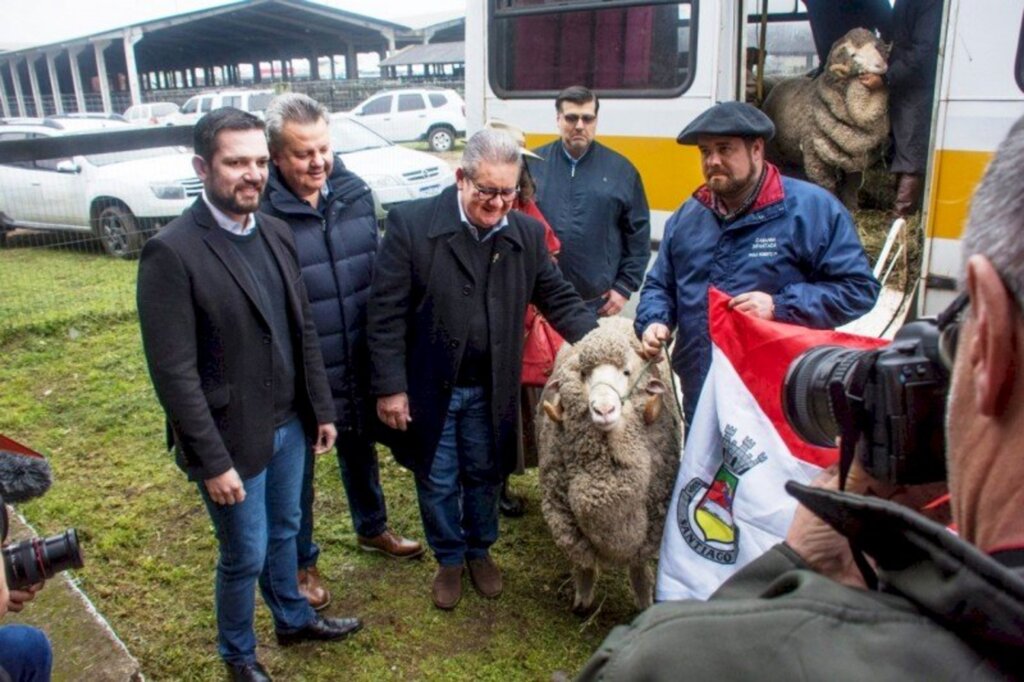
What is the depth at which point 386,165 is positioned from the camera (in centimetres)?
1181

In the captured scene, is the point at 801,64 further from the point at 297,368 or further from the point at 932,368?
the point at 932,368

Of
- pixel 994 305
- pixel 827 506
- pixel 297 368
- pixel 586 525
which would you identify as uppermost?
pixel 994 305

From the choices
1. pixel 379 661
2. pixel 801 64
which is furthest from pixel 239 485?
pixel 801 64

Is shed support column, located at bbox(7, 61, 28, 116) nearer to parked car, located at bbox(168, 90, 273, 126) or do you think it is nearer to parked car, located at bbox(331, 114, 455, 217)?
parked car, located at bbox(168, 90, 273, 126)

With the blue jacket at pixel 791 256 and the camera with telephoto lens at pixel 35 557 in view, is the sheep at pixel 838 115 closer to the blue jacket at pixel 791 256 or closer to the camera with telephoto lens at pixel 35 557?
the blue jacket at pixel 791 256

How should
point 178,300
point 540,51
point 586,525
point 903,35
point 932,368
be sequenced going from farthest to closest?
point 540,51 < point 903,35 < point 586,525 < point 178,300 < point 932,368

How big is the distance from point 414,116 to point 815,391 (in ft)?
81.2

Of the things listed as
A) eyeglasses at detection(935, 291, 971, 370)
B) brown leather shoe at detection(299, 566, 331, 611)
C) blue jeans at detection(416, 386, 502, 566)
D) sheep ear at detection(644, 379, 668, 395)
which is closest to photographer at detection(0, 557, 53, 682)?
brown leather shoe at detection(299, 566, 331, 611)

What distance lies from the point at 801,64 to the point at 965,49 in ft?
8.31

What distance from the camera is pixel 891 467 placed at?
98 centimetres

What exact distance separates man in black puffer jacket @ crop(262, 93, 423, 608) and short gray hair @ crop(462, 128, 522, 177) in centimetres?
55

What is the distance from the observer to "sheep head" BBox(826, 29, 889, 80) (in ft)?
15.2

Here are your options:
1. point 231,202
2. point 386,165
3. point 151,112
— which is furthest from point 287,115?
point 151,112

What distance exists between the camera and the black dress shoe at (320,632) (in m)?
3.19
